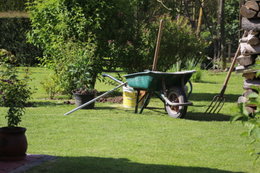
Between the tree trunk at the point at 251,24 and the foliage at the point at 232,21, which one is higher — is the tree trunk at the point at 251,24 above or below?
below

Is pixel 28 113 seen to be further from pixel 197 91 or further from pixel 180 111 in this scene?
pixel 197 91

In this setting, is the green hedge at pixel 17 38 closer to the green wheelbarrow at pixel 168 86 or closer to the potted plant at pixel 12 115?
the green wheelbarrow at pixel 168 86

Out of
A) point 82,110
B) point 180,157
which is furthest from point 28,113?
point 180,157

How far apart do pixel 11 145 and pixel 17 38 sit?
14433mm

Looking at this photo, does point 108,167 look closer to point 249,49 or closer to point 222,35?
point 249,49

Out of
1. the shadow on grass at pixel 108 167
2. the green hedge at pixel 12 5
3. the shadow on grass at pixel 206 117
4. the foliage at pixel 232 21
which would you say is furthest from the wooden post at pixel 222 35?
the shadow on grass at pixel 108 167

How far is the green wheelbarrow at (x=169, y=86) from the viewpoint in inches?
317

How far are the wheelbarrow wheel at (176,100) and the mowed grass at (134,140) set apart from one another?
14 cm

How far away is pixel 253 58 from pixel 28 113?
4.07 meters

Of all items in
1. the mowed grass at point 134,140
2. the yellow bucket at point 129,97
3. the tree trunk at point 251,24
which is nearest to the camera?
the mowed grass at point 134,140

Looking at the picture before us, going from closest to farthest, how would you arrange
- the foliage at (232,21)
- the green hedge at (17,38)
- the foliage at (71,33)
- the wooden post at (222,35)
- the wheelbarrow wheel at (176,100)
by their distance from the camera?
the wheelbarrow wheel at (176,100) → the foliage at (71,33) → the green hedge at (17,38) → the wooden post at (222,35) → the foliage at (232,21)

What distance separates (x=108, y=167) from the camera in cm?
502

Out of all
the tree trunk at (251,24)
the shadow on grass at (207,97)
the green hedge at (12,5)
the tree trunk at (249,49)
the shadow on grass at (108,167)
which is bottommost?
the shadow on grass at (108,167)

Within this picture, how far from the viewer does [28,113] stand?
8.45 meters
